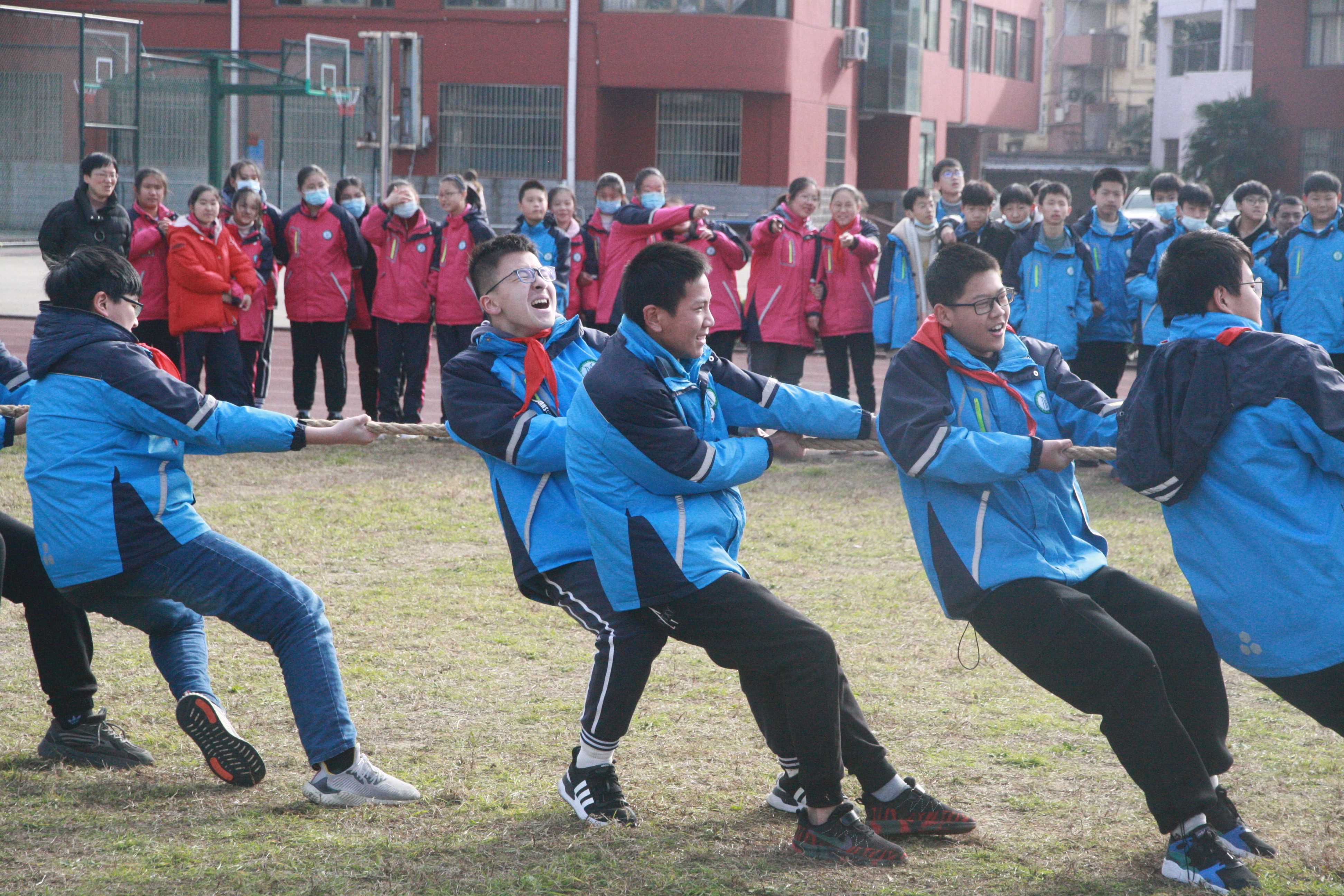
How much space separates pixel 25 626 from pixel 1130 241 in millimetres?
7256

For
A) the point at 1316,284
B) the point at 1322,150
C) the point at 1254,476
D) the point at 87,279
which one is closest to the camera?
the point at 1254,476

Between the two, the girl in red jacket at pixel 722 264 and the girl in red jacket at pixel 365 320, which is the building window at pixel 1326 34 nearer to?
the girl in red jacket at pixel 722 264

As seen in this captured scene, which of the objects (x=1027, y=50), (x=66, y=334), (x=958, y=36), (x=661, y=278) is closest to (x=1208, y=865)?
(x=661, y=278)

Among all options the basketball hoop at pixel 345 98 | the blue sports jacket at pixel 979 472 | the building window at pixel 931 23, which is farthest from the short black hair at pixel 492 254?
the building window at pixel 931 23

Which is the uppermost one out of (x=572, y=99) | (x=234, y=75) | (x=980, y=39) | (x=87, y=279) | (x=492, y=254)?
(x=980, y=39)

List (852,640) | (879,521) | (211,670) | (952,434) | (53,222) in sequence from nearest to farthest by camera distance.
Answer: (952,434) < (211,670) < (852,640) < (879,521) < (53,222)

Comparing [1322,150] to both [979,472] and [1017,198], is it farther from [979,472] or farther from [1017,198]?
[979,472]

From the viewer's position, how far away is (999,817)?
402 cm

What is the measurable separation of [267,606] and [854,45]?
94.6 feet

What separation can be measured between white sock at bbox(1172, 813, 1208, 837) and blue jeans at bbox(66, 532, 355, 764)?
7.27 feet

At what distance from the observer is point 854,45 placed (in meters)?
31.0

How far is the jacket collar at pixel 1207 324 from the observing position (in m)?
3.49

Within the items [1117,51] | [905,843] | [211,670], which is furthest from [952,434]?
[1117,51]

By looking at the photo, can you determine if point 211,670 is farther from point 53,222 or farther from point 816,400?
point 53,222
